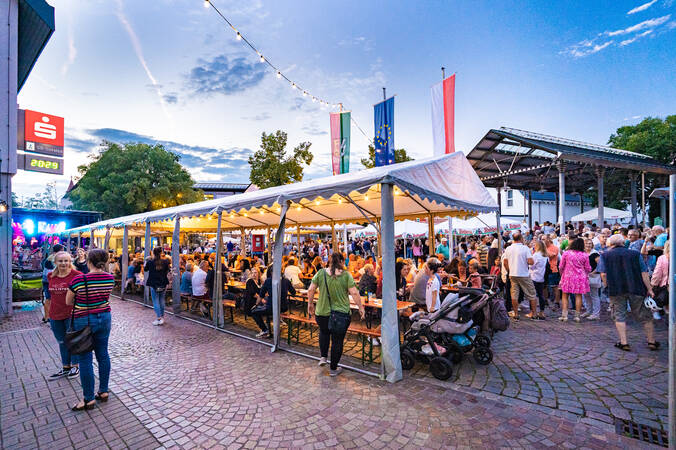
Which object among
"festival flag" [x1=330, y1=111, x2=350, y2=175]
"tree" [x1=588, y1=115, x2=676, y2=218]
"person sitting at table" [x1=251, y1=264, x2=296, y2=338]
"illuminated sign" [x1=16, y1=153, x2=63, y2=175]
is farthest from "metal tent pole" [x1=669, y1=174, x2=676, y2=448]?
"tree" [x1=588, y1=115, x2=676, y2=218]

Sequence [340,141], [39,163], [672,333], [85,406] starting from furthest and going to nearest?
[340,141], [39,163], [85,406], [672,333]

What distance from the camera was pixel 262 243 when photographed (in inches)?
928

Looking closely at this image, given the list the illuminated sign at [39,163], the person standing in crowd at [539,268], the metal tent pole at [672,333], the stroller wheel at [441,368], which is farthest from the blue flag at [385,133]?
the illuminated sign at [39,163]

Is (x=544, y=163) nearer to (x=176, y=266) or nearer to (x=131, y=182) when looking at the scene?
(x=176, y=266)

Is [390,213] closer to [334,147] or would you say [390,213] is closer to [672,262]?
[672,262]

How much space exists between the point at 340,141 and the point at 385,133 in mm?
1911

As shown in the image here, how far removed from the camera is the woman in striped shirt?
3605mm

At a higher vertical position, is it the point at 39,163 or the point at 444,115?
the point at 444,115

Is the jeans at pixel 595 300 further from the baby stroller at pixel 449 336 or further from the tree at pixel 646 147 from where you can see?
the tree at pixel 646 147

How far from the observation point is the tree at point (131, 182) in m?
30.1

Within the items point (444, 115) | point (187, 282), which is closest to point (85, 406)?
point (187, 282)

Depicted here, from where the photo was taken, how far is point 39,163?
10.2 meters

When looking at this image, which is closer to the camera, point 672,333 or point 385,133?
point 672,333

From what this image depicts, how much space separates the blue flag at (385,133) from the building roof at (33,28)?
33.3 feet
